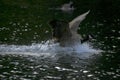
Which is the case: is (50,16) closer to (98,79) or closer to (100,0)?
(100,0)

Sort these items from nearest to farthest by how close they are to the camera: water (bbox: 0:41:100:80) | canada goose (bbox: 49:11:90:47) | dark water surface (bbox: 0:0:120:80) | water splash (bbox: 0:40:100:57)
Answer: water (bbox: 0:41:100:80) < dark water surface (bbox: 0:0:120:80) < water splash (bbox: 0:40:100:57) < canada goose (bbox: 49:11:90:47)

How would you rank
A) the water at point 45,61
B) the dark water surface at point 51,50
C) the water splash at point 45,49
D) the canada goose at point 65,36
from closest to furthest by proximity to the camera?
the water at point 45,61 → the dark water surface at point 51,50 → the water splash at point 45,49 → the canada goose at point 65,36

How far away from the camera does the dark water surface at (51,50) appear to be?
22156 mm

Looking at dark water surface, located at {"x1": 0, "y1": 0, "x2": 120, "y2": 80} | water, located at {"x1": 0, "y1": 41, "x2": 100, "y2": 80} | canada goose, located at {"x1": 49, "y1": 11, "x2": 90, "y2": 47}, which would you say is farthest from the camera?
canada goose, located at {"x1": 49, "y1": 11, "x2": 90, "y2": 47}

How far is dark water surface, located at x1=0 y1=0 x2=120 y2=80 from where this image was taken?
22156 millimetres

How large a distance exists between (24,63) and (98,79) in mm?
4171

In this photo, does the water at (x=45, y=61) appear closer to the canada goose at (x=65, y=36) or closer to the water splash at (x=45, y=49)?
the water splash at (x=45, y=49)

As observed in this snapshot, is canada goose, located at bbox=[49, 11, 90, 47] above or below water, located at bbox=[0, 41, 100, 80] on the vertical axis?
above

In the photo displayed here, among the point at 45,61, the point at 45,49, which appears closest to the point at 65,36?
the point at 45,49

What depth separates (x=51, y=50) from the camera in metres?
27.3

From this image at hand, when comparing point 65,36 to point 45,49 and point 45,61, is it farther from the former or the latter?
point 45,61

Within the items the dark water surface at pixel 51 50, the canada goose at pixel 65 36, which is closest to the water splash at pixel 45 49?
the dark water surface at pixel 51 50

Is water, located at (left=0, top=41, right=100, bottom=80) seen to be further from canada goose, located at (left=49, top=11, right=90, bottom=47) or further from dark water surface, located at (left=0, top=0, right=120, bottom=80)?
canada goose, located at (left=49, top=11, right=90, bottom=47)

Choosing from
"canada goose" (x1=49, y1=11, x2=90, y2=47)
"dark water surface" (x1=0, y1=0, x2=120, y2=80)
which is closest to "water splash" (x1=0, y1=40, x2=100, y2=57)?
"dark water surface" (x1=0, y1=0, x2=120, y2=80)
